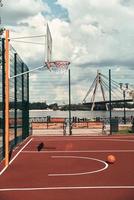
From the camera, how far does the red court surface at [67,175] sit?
12.7 m

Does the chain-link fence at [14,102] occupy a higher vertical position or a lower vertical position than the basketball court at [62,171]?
higher

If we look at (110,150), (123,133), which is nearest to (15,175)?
(110,150)

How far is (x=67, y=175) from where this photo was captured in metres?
16.1

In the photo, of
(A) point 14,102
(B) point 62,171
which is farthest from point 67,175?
(A) point 14,102

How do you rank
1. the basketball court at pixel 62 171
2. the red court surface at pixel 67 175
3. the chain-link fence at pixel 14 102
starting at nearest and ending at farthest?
the red court surface at pixel 67 175 → the basketball court at pixel 62 171 → the chain-link fence at pixel 14 102

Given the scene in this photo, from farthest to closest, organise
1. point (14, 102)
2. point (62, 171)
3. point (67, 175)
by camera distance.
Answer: point (14, 102), point (62, 171), point (67, 175)

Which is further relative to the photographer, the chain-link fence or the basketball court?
Answer: the chain-link fence

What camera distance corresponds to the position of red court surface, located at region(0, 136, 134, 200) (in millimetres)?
12711

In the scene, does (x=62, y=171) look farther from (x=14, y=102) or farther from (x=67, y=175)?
(x=14, y=102)

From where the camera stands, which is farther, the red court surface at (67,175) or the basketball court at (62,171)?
the basketball court at (62,171)

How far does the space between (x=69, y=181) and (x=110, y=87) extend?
24.1m

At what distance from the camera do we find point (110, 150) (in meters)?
25.3

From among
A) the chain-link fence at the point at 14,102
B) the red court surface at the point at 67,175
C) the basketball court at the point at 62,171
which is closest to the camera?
the red court surface at the point at 67,175

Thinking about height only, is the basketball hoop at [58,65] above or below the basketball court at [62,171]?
above
